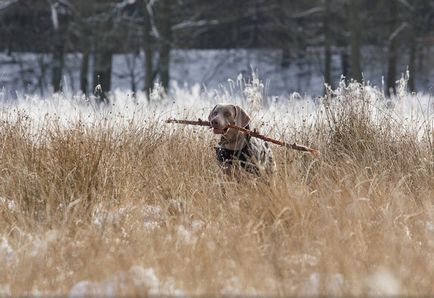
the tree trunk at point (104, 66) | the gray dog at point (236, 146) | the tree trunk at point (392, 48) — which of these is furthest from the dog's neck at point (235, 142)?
the tree trunk at point (104, 66)

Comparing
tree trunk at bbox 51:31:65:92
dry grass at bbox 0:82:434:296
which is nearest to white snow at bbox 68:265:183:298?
dry grass at bbox 0:82:434:296

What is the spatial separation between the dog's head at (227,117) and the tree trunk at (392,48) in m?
13.6

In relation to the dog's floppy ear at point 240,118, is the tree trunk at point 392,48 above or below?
above

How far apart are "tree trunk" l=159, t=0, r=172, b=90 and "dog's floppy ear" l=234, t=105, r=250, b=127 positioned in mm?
14740

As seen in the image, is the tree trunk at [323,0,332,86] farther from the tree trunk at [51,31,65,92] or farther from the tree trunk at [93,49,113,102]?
Answer: the tree trunk at [51,31,65,92]

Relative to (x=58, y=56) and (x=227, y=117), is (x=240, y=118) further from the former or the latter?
(x=58, y=56)

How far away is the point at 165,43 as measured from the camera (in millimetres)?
20094

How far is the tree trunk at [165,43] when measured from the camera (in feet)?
65.1

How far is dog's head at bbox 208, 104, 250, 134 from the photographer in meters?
5.00

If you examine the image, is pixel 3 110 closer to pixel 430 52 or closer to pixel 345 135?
pixel 345 135

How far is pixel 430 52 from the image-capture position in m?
21.6

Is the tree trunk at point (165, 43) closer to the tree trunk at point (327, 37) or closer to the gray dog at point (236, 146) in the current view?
the tree trunk at point (327, 37)

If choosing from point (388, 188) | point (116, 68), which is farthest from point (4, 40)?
point (388, 188)

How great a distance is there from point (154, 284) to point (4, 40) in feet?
71.6
